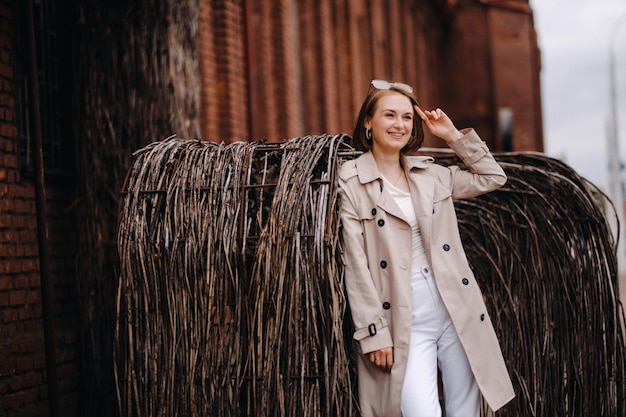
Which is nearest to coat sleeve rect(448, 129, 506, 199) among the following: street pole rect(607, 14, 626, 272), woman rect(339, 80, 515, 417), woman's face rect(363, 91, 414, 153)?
woman rect(339, 80, 515, 417)

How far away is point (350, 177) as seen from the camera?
433 centimetres

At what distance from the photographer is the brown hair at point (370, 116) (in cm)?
438

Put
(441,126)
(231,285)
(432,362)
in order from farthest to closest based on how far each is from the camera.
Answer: (441,126)
(231,285)
(432,362)

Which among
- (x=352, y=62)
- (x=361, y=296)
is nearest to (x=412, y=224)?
(x=361, y=296)

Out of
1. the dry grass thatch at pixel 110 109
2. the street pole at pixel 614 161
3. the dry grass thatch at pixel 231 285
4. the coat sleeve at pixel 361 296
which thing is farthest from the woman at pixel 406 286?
the street pole at pixel 614 161

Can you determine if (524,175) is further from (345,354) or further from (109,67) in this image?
(109,67)

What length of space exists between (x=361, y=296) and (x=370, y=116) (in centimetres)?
85

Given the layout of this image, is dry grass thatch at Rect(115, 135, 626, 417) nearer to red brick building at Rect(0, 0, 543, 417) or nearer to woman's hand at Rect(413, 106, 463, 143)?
woman's hand at Rect(413, 106, 463, 143)

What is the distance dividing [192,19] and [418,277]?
3602mm

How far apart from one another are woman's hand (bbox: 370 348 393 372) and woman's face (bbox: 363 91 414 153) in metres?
0.90

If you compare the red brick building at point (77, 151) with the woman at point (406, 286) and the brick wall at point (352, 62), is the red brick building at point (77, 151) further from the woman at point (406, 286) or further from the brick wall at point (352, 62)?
the brick wall at point (352, 62)

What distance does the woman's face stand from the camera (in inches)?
169

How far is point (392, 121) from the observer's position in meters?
4.29

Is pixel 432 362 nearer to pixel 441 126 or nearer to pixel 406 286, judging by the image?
pixel 406 286
